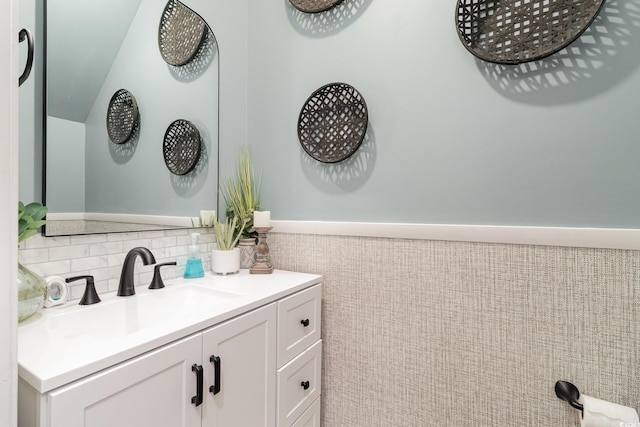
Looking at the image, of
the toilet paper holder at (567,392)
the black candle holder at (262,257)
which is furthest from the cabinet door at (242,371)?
the toilet paper holder at (567,392)

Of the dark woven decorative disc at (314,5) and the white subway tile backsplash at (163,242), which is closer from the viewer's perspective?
the white subway tile backsplash at (163,242)

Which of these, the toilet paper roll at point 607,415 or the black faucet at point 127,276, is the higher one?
the black faucet at point 127,276

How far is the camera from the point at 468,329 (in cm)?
114

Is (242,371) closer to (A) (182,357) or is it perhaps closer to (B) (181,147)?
(A) (182,357)

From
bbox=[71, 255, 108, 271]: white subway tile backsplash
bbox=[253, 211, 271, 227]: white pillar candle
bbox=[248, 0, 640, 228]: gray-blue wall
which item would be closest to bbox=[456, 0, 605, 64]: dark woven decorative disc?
bbox=[248, 0, 640, 228]: gray-blue wall

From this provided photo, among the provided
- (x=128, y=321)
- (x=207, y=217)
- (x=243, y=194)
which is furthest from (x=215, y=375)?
(x=243, y=194)

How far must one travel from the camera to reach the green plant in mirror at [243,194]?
1.51 meters

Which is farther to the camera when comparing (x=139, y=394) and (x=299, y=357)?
(x=299, y=357)

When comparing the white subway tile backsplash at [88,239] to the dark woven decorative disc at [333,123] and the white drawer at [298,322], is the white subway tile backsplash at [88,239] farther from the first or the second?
the dark woven decorative disc at [333,123]

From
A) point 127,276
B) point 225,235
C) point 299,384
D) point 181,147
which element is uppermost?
point 181,147

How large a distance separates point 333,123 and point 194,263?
86cm

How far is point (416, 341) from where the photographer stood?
4.03ft

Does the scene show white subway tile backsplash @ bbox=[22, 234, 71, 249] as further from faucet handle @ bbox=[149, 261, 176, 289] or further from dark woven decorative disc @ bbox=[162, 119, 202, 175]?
dark woven decorative disc @ bbox=[162, 119, 202, 175]

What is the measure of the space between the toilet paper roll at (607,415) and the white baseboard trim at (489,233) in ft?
1.50
